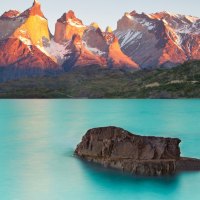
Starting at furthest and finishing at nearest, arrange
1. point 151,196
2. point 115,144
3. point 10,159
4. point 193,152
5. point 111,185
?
point 193,152, point 10,159, point 115,144, point 111,185, point 151,196

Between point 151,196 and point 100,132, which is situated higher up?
point 100,132

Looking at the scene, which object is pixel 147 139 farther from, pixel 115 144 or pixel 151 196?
pixel 151 196

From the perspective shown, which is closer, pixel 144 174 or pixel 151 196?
pixel 151 196

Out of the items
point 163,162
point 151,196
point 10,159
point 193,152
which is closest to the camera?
point 151,196

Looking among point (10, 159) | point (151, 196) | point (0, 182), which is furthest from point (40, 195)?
point (10, 159)

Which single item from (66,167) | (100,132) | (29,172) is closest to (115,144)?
(100,132)

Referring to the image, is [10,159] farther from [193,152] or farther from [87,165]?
[193,152]
